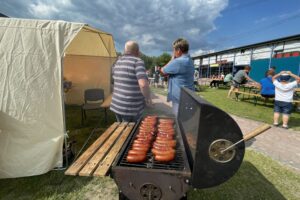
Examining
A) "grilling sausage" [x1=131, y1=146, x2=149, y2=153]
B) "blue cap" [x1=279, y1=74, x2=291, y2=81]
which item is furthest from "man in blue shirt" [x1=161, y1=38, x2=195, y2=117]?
"blue cap" [x1=279, y1=74, x2=291, y2=81]

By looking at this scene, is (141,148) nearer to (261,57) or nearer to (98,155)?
(98,155)

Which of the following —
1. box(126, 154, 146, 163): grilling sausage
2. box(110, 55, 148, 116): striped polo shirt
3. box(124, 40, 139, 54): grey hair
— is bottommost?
box(126, 154, 146, 163): grilling sausage

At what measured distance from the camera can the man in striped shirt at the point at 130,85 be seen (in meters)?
2.67

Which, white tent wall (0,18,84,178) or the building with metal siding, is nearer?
white tent wall (0,18,84,178)

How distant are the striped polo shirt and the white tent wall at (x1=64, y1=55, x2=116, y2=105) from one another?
204 inches

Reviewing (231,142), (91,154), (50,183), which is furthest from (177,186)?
(50,183)

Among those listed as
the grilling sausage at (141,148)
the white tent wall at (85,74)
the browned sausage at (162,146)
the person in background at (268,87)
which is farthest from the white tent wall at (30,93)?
the person in background at (268,87)

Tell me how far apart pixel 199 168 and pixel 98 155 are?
1092 millimetres

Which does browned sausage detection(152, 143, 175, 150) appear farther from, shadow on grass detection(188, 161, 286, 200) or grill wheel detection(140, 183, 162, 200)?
shadow on grass detection(188, 161, 286, 200)

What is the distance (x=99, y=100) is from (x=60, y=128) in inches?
158

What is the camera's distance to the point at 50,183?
282cm

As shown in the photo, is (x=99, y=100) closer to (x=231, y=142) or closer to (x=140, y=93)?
(x=140, y=93)

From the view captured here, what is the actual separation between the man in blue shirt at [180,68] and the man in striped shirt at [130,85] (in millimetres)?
588

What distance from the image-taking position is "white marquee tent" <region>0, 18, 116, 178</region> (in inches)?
103
